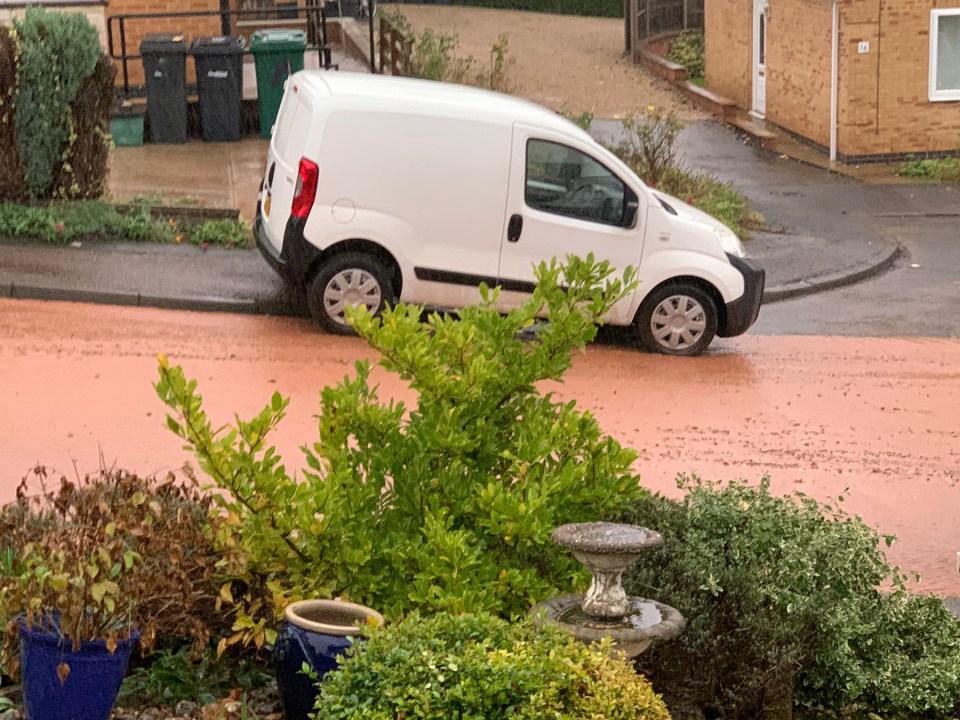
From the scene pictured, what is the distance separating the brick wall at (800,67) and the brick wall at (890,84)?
24.4 inches

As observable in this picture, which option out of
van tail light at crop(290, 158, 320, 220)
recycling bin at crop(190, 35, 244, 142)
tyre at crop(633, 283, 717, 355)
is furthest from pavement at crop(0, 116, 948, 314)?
tyre at crop(633, 283, 717, 355)

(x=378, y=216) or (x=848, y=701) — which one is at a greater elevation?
(x=378, y=216)

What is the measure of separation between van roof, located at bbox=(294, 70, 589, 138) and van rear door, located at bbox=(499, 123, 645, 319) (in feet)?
0.57

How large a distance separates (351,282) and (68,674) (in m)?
7.85

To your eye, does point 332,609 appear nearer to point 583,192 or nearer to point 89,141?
point 583,192

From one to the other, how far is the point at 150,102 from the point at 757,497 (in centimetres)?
1601

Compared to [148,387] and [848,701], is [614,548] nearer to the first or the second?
[848,701]

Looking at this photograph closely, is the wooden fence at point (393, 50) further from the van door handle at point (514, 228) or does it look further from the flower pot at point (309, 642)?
the flower pot at point (309, 642)

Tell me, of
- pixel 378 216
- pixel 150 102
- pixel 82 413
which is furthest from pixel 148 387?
pixel 150 102

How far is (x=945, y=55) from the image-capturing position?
2484cm

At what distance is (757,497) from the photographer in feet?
21.7

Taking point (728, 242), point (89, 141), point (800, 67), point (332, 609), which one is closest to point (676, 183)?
point (728, 242)

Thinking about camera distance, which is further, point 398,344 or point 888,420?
point 888,420

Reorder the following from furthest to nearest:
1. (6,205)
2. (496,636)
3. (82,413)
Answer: (6,205) → (82,413) → (496,636)
